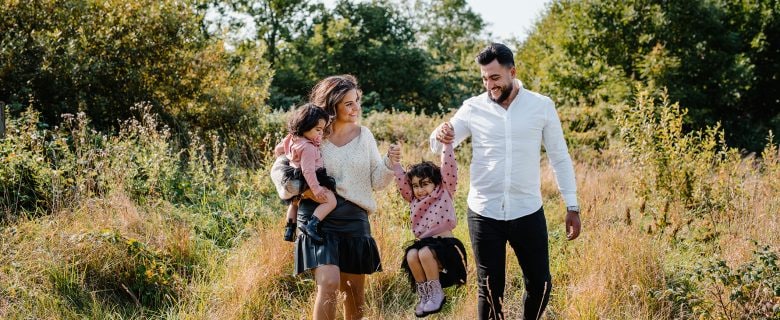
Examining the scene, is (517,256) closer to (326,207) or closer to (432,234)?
(432,234)

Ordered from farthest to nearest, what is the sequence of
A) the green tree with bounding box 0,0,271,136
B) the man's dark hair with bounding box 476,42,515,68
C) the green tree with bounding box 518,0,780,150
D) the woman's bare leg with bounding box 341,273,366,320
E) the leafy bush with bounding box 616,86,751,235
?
the green tree with bounding box 518,0,780,150 < the green tree with bounding box 0,0,271,136 < the leafy bush with bounding box 616,86,751,235 < the woman's bare leg with bounding box 341,273,366,320 < the man's dark hair with bounding box 476,42,515,68

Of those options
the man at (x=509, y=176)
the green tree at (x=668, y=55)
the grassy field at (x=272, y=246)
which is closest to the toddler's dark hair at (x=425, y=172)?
the man at (x=509, y=176)

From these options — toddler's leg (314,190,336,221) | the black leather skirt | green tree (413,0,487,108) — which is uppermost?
green tree (413,0,487,108)

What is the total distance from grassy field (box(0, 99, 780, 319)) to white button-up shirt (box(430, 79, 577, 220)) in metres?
1.14

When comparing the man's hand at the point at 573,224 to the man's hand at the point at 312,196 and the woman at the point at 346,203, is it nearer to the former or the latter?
the woman at the point at 346,203

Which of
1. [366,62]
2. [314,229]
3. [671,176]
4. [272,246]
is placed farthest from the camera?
[366,62]

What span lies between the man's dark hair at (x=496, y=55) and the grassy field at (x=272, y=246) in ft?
5.64

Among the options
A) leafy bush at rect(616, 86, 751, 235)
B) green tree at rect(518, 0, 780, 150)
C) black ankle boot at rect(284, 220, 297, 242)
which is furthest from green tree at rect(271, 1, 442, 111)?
black ankle boot at rect(284, 220, 297, 242)

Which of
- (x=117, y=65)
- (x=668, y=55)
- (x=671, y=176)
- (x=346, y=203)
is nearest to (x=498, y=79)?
(x=346, y=203)

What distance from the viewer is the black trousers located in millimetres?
3387

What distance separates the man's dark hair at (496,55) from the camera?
3.31 meters

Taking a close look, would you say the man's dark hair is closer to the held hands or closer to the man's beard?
the man's beard

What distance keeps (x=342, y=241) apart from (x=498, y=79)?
1206 millimetres

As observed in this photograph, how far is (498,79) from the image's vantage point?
3.35m
